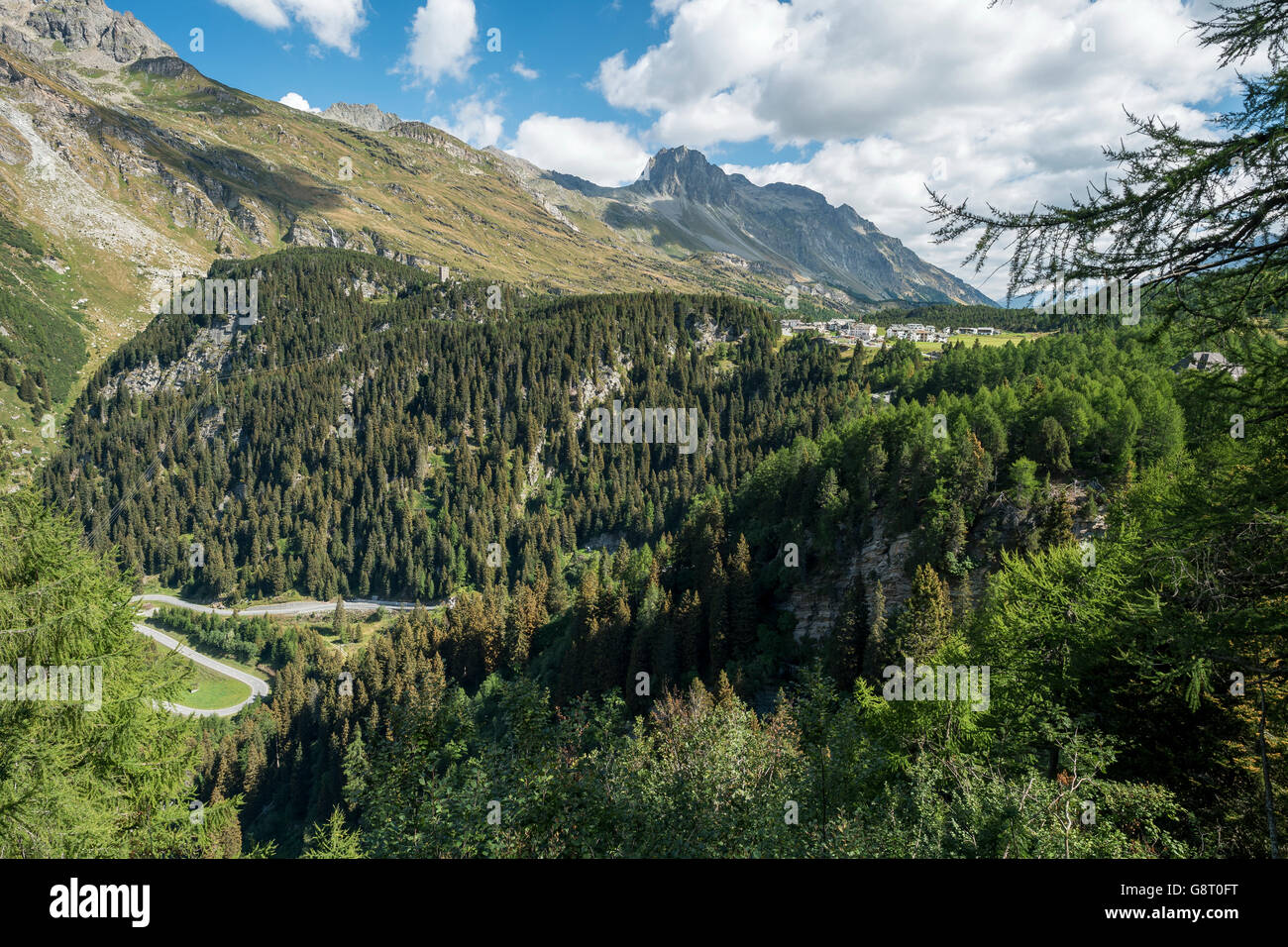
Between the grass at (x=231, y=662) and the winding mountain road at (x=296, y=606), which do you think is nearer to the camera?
the grass at (x=231, y=662)

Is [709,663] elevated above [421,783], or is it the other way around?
[421,783]

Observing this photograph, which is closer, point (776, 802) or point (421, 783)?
point (421, 783)

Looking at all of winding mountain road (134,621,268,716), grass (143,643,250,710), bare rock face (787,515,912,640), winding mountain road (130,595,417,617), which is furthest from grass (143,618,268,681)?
bare rock face (787,515,912,640)

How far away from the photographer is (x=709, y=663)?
5788 centimetres

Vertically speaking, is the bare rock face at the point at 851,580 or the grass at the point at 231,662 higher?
the bare rock face at the point at 851,580

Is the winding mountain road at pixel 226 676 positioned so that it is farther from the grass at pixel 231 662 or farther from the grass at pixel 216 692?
the grass at pixel 216 692

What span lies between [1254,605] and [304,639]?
14897cm

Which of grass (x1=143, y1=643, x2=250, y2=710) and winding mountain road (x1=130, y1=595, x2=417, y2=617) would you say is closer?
grass (x1=143, y1=643, x2=250, y2=710)

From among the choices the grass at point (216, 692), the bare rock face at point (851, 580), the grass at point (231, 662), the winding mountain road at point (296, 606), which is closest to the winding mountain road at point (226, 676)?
the grass at point (231, 662)

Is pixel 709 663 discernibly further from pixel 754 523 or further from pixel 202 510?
pixel 202 510

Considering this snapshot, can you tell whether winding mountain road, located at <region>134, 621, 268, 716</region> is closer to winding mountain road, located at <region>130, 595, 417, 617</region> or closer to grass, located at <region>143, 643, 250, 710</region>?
grass, located at <region>143, 643, 250, 710</region>

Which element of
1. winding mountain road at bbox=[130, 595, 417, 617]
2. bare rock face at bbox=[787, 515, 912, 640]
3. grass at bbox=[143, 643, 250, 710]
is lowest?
grass at bbox=[143, 643, 250, 710]
